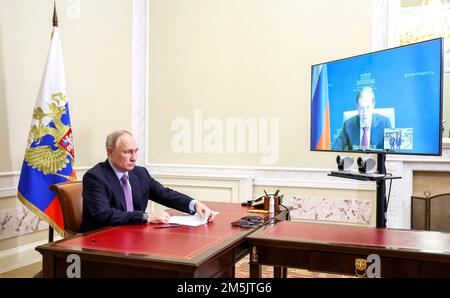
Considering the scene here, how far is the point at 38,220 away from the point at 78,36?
70.9 inches

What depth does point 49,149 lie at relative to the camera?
348 cm

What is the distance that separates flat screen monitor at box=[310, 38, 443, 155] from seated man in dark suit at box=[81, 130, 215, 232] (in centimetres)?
134

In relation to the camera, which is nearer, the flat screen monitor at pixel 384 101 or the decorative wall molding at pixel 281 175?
the flat screen monitor at pixel 384 101

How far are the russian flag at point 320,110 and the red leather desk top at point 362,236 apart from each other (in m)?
1.41

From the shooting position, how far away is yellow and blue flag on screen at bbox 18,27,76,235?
134 inches

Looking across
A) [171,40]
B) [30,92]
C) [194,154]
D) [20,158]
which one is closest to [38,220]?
[20,158]

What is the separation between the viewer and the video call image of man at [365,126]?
298 centimetres

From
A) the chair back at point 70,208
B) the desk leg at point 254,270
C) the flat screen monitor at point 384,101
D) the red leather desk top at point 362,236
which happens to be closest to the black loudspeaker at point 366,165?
the flat screen monitor at point 384,101

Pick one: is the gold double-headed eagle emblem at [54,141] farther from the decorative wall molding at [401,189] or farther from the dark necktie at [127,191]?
the decorative wall molding at [401,189]

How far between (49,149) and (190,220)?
1688 millimetres

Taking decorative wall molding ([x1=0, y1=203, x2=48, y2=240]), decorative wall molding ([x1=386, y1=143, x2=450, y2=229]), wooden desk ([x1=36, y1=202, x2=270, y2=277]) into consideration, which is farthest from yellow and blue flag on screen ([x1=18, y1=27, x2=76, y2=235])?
decorative wall molding ([x1=386, y1=143, x2=450, y2=229])

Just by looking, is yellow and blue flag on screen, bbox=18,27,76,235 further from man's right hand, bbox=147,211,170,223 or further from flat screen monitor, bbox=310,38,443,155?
flat screen monitor, bbox=310,38,443,155
